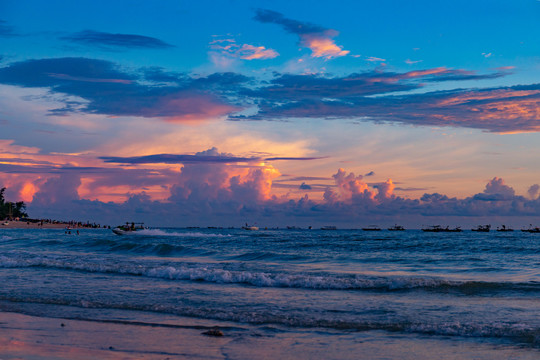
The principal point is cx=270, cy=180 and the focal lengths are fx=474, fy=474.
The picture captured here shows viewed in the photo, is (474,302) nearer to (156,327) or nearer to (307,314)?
(307,314)

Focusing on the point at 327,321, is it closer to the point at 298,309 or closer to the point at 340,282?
the point at 298,309

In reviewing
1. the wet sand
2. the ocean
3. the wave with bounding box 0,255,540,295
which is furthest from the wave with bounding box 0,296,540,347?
the wave with bounding box 0,255,540,295

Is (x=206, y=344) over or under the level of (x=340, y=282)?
over

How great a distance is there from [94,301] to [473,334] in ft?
44.0

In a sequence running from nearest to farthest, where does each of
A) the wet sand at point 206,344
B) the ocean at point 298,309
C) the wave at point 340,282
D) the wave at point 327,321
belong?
the wet sand at point 206,344
the ocean at point 298,309
the wave at point 327,321
the wave at point 340,282

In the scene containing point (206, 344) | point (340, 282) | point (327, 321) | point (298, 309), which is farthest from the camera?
point (340, 282)

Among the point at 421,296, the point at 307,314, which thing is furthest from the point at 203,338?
the point at 421,296

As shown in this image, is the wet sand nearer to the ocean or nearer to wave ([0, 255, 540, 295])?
the ocean

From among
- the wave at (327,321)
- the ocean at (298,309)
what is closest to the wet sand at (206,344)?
the ocean at (298,309)

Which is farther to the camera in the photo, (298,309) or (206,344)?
(298,309)

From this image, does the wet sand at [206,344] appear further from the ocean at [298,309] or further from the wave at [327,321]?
the wave at [327,321]

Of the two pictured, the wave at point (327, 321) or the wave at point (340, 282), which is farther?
the wave at point (340, 282)

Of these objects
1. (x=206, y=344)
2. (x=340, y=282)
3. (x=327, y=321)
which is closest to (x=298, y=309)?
(x=327, y=321)

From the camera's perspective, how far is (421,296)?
20.3 m
